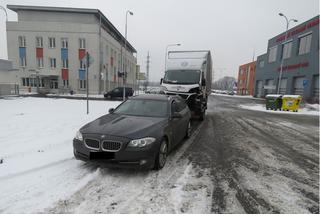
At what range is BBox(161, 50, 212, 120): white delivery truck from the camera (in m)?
9.32

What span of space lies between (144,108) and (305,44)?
35.0 m

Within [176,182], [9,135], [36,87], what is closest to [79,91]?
[36,87]

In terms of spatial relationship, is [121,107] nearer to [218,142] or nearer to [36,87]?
[218,142]

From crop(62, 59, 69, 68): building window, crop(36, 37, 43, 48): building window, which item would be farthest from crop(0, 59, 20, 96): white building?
crop(62, 59, 69, 68): building window

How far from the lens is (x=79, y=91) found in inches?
1324

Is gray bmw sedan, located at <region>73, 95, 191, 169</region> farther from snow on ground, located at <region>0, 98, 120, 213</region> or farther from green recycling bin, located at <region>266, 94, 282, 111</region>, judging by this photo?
green recycling bin, located at <region>266, 94, 282, 111</region>

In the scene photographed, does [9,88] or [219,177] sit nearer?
[219,177]

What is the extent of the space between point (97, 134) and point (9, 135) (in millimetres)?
4170

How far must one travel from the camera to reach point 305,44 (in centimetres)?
2958

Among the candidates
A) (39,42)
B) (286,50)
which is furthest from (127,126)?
(286,50)

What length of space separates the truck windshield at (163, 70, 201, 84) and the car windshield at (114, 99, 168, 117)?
4.61 m

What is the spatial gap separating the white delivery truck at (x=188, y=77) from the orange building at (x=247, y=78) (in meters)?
56.5

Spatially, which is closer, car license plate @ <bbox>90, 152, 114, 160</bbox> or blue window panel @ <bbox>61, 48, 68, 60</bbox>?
car license plate @ <bbox>90, 152, 114, 160</bbox>

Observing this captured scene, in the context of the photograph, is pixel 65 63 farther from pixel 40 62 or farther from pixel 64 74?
pixel 40 62
